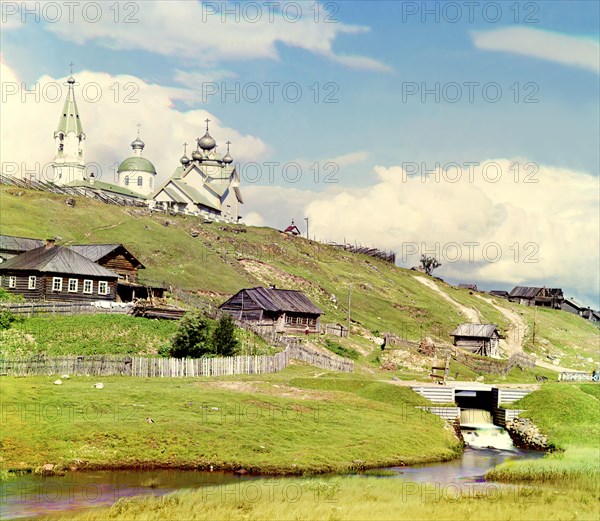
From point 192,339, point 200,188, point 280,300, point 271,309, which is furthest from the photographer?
point 200,188

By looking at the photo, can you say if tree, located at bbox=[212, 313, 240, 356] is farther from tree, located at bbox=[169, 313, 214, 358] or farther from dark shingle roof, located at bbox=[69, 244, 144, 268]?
dark shingle roof, located at bbox=[69, 244, 144, 268]

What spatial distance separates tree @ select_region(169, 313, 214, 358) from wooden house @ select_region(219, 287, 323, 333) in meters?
24.2

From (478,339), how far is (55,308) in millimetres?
59871

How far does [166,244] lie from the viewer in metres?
125

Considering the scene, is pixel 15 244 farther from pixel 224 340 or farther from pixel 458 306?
pixel 458 306

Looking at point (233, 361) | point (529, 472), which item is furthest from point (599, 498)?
point (233, 361)

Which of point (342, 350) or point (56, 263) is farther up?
point (56, 263)

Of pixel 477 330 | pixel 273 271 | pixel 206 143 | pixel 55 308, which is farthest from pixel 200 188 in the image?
pixel 55 308

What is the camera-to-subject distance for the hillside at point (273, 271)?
116 m

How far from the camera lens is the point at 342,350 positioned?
87.5 meters

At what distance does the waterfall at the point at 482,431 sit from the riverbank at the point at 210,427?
9.06 feet

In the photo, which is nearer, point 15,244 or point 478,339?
Answer: point 15,244

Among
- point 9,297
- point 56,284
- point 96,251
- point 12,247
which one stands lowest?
point 9,297

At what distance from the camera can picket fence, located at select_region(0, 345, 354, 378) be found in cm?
5303
